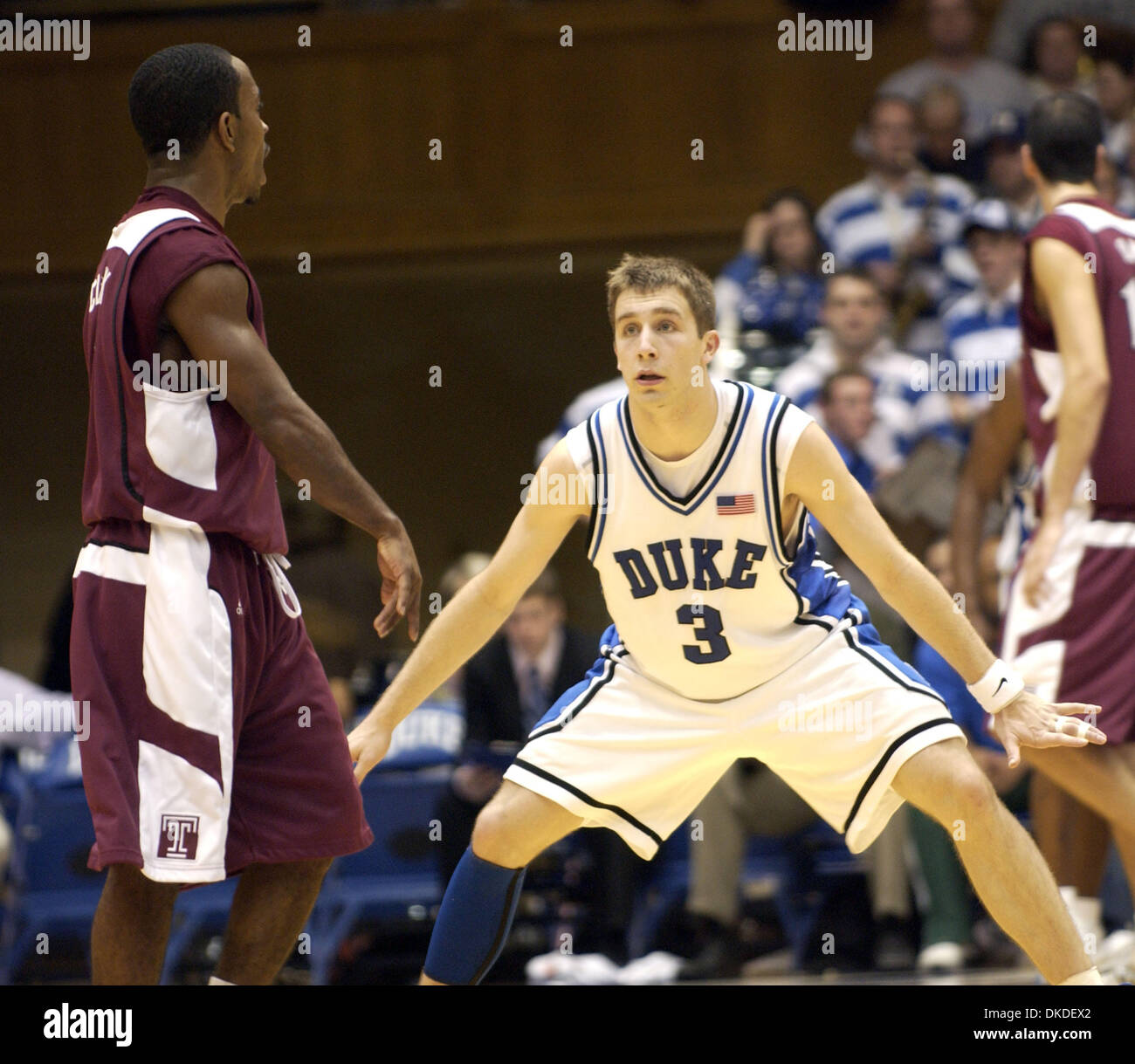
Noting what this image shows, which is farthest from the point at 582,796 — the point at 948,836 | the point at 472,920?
the point at 948,836

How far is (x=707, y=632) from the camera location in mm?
3805

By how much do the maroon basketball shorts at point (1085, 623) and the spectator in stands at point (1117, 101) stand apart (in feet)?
10.6

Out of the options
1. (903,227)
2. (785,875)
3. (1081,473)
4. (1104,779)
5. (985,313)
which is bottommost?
(785,875)

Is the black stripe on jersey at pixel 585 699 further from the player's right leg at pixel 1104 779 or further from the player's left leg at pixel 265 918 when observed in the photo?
the player's right leg at pixel 1104 779

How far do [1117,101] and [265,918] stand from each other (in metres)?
5.68

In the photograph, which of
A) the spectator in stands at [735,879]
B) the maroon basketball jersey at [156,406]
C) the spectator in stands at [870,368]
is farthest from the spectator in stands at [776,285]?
the maroon basketball jersey at [156,406]

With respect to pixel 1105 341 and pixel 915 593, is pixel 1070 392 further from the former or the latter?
pixel 915 593

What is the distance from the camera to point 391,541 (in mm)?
3359

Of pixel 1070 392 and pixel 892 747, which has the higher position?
pixel 1070 392

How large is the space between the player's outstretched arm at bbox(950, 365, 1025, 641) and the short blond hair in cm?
179

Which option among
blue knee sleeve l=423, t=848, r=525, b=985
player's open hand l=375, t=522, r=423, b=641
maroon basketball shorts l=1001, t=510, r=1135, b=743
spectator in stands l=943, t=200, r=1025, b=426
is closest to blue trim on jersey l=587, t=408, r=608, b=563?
player's open hand l=375, t=522, r=423, b=641

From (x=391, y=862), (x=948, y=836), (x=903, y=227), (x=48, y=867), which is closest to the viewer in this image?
(x=948, y=836)

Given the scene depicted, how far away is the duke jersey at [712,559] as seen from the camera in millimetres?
3795
